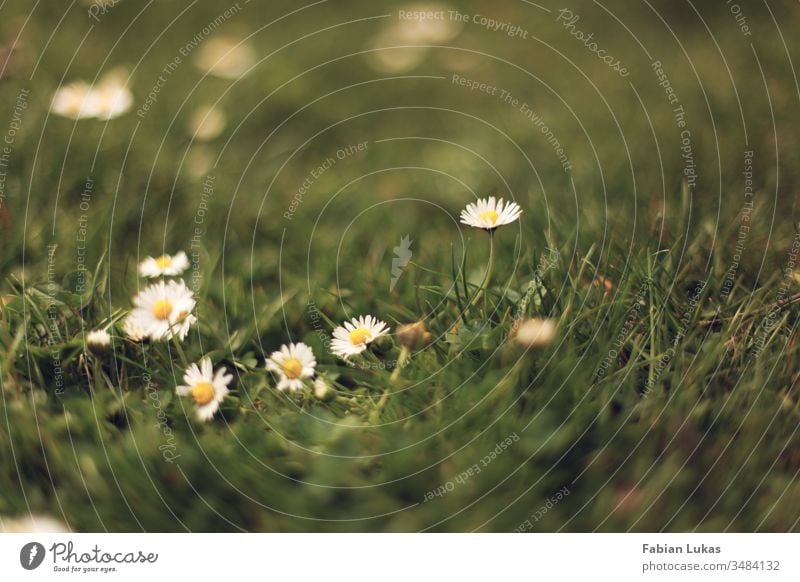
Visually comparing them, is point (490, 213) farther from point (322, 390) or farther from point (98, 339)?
point (98, 339)

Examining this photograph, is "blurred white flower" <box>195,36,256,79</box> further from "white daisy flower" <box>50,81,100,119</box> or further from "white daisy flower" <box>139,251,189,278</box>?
"white daisy flower" <box>139,251,189,278</box>

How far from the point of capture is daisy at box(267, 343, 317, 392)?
4.24 feet

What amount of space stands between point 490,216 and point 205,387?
0.55 meters

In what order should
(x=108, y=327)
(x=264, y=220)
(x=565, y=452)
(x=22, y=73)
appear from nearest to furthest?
(x=565, y=452) → (x=108, y=327) → (x=264, y=220) → (x=22, y=73)

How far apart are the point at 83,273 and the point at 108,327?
15 cm

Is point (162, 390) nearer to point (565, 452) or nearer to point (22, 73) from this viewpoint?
point (565, 452)

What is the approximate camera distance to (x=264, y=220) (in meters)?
1.56

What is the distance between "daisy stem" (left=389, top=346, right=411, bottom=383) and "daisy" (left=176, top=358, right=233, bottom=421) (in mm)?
242

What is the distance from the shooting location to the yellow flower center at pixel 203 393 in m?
1.27

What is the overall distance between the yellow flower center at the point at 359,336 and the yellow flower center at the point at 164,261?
34 centimetres

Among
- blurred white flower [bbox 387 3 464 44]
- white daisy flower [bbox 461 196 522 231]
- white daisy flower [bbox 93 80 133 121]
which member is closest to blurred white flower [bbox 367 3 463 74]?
blurred white flower [bbox 387 3 464 44]

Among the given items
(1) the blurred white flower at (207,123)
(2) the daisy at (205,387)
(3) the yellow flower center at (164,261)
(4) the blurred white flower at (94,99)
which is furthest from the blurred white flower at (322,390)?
(4) the blurred white flower at (94,99)

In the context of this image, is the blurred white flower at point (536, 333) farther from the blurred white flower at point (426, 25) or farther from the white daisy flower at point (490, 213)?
the blurred white flower at point (426, 25)

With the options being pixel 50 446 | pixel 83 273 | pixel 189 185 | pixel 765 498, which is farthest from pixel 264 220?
pixel 765 498
